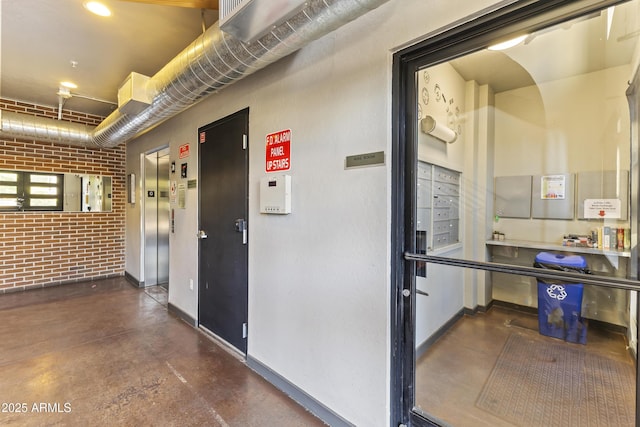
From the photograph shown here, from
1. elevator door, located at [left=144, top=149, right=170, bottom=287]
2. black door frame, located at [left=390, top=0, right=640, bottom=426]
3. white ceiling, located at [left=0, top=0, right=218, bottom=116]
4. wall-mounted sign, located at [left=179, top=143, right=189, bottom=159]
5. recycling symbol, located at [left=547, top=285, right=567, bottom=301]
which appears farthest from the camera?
elevator door, located at [left=144, top=149, right=170, bottom=287]

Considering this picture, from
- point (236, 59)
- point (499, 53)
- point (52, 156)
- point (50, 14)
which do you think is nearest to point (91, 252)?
point (52, 156)

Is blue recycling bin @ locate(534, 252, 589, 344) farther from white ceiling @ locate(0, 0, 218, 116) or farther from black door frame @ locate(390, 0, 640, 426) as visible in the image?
white ceiling @ locate(0, 0, 218, 116)

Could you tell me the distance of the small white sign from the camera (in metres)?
1.22

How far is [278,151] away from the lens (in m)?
2.27

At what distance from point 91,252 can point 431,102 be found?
6108 millimetres

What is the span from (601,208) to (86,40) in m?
4.04

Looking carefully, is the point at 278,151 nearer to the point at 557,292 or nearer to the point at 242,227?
the point at 242,227

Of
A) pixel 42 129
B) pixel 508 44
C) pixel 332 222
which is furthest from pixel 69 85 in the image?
pixel 508 44

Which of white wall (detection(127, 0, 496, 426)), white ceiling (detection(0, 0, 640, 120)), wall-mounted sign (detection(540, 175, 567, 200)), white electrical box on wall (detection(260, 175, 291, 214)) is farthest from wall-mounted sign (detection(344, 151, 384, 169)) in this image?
wall-mounted sign (detection(540, 175, 567, 200))

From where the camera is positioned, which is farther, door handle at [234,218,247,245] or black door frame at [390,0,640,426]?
door handle at [234,218,247,245]

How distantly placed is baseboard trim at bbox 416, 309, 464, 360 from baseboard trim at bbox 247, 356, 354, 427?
0.61 metres

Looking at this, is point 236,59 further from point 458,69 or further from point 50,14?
point 50,14

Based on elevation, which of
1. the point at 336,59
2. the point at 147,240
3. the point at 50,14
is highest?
the point at 50,14

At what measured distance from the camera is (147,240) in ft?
16.1
